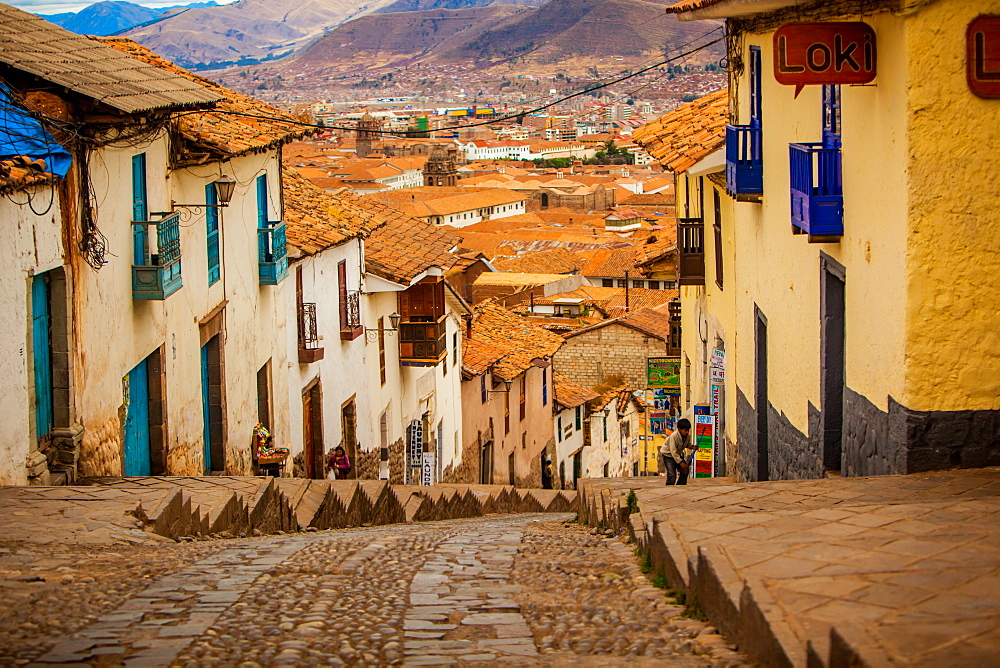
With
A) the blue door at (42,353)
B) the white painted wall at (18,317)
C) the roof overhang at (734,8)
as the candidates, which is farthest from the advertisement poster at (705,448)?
the white painted wall at (18,317)

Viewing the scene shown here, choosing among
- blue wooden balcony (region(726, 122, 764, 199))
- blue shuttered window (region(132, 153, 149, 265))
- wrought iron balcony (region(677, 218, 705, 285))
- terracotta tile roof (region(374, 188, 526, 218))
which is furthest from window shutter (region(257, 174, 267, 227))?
terracotta tile roof (region(374, 188, 526, 218))

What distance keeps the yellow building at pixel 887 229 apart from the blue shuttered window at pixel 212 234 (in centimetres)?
595

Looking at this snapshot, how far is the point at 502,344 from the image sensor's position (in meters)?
28.2

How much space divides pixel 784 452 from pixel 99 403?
642cm

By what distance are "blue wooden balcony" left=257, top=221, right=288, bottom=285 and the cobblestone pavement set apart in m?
7.75

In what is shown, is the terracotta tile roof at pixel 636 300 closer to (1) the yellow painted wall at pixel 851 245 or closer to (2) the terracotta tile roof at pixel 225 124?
(2) the terracotta tile roof at pixel 225 124

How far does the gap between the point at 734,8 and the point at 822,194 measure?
198 cm

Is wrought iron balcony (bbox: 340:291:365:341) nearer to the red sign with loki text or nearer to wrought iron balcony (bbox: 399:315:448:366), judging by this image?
wrought iron balcony (bbox: 399:315:448:366)

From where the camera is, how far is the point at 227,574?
A: 7172 mm

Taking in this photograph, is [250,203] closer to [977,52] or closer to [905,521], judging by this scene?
[977,52]

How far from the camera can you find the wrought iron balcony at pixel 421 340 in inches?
864

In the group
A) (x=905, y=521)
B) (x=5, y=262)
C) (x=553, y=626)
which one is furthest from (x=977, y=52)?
(x=5, y=262)

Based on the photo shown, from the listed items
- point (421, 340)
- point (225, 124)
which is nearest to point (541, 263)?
point (421, 340)

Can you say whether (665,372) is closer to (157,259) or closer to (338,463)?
(338,463)
